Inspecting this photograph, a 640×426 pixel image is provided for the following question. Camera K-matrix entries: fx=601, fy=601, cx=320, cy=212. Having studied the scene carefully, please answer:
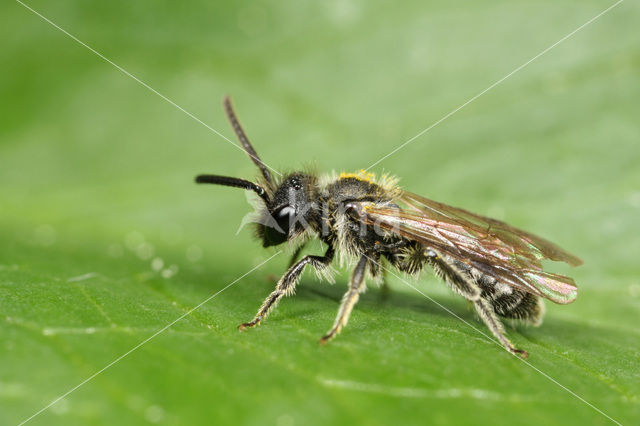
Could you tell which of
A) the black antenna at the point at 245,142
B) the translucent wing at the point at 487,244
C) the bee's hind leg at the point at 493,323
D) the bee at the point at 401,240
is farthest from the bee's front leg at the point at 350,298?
the black antenna at the point at 245,142

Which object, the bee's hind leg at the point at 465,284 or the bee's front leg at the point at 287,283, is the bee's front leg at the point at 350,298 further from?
the bee's hind leg at the point at 465,284

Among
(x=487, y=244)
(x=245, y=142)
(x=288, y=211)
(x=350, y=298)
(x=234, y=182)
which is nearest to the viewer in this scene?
(x=350, y=298)

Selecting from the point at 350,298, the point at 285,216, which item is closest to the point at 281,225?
the point at 285,216

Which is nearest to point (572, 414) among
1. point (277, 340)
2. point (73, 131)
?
point (277, 340)

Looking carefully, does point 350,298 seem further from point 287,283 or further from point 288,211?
point 288,211

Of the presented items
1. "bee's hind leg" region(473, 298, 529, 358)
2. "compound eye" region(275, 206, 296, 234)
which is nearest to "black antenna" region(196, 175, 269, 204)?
"compound eye" region(275, 206, 296, 234)

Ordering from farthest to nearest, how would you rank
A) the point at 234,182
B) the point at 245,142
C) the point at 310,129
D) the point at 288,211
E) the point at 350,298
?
the point at 310,129, the point at 245,142, the point at 288,211, the point at 234,182, the point at 350,298

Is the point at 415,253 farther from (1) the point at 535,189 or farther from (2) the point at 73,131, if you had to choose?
(2) the point at 73,131
